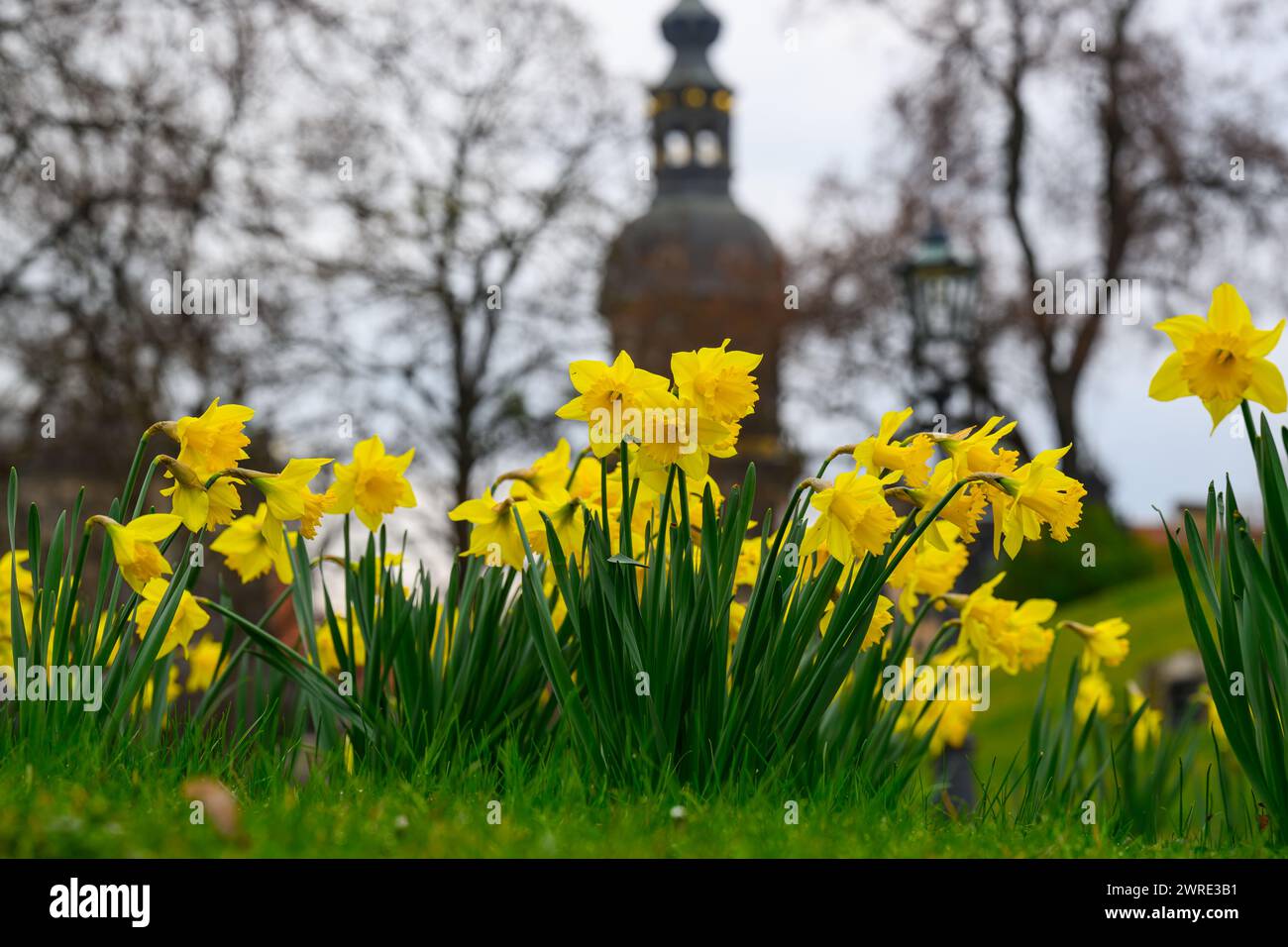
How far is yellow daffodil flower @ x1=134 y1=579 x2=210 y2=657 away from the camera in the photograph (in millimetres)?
3168

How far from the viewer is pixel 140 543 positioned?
9.91 ft

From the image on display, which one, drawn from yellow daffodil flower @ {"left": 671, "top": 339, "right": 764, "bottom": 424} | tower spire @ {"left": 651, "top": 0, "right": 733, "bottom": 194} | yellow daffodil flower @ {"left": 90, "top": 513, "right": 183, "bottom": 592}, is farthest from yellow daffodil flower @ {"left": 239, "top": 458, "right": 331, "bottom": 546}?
tower spire @ {"left": 651, "top": 0, "right": 733, "bottom": 194}

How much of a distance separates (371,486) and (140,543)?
0.53m

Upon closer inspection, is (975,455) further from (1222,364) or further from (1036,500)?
(1222,364)

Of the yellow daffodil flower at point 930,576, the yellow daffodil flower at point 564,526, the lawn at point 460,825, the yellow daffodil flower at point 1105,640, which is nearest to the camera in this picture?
the lawn at point 460,825

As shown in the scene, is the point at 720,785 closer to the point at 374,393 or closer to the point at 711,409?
the point at 711,409

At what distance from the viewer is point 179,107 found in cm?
1190

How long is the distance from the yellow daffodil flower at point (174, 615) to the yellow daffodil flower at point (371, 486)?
0.37 metres

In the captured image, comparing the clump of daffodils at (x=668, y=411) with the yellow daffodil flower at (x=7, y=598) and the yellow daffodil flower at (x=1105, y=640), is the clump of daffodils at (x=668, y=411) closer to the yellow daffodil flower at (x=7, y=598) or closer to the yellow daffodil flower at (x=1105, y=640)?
the yellow daffodil flower at (x=1105, y=640)

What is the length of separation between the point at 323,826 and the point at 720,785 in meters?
0.85

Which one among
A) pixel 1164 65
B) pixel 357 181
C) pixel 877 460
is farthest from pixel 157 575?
pixel 1164 65

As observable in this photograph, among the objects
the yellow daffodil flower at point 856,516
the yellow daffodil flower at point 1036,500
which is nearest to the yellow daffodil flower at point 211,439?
the yellow daffodil flower at point 856,516

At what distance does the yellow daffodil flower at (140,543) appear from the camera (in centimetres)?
296

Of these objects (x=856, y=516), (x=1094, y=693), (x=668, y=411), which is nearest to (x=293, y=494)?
(x=668, y=411)
